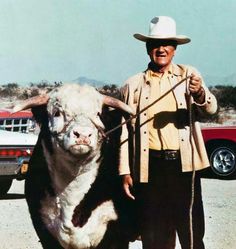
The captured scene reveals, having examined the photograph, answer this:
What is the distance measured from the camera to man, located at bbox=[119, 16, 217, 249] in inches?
205

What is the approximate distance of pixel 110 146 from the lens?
5.59 m

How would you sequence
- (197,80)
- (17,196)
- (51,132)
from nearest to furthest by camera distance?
1. (197,80)
2. (51,132)
3. (17,196)

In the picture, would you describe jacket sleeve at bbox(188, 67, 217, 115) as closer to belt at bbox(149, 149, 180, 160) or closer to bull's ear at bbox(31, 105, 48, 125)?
belt at bbox(149, 149, 180, 160)

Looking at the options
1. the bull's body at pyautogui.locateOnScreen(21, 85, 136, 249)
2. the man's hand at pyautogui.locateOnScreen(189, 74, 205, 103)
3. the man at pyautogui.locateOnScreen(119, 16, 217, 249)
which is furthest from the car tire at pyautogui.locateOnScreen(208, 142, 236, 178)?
the man's hand at pyautogui.locateOnScreen(189, 74, 205, 103)

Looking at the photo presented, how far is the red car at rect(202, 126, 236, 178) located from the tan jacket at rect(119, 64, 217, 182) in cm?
837

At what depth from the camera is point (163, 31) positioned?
17.3ft

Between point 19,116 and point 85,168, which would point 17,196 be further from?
point 85,168

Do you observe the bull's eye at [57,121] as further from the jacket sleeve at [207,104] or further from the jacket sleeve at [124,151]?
the jacket sleeve at [207,104]

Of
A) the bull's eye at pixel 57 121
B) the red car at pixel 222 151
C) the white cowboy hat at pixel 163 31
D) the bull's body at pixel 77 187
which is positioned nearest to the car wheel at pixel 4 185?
the red car at pixel 222 151

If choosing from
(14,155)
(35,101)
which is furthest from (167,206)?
(14,155)

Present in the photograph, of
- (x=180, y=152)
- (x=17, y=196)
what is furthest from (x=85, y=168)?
(x=17, y=196)

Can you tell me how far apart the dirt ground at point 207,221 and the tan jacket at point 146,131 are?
7.59 ft

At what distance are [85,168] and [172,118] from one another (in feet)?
2.38

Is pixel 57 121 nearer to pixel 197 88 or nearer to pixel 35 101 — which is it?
pixel 35 101
